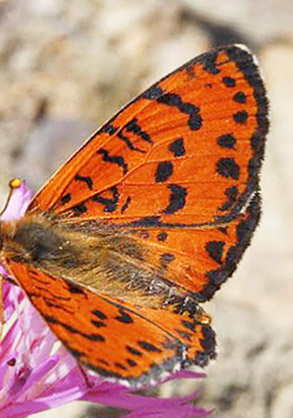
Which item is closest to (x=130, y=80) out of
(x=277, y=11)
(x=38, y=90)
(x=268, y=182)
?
(x=38, y=90)

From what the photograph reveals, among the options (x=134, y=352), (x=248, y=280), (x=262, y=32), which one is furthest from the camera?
(x=262, y=32)

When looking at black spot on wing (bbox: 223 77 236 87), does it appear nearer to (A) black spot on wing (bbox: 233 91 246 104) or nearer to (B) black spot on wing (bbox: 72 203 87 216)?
(A) black spot on wing (bbox: 233 91 246 104)

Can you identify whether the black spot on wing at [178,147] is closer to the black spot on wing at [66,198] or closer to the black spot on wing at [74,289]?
the black spot on wing at [66,198]

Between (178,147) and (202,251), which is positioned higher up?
(178,147)

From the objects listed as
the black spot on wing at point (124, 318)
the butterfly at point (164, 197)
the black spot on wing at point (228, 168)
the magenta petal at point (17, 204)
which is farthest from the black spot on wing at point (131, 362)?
the magenta petal at point (17, 204)

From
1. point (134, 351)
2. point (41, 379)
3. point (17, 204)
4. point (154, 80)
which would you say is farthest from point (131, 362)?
point (154, 80)

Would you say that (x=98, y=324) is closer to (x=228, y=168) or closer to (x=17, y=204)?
(x=228, y=168)

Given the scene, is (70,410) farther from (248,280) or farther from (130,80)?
(130,80)
